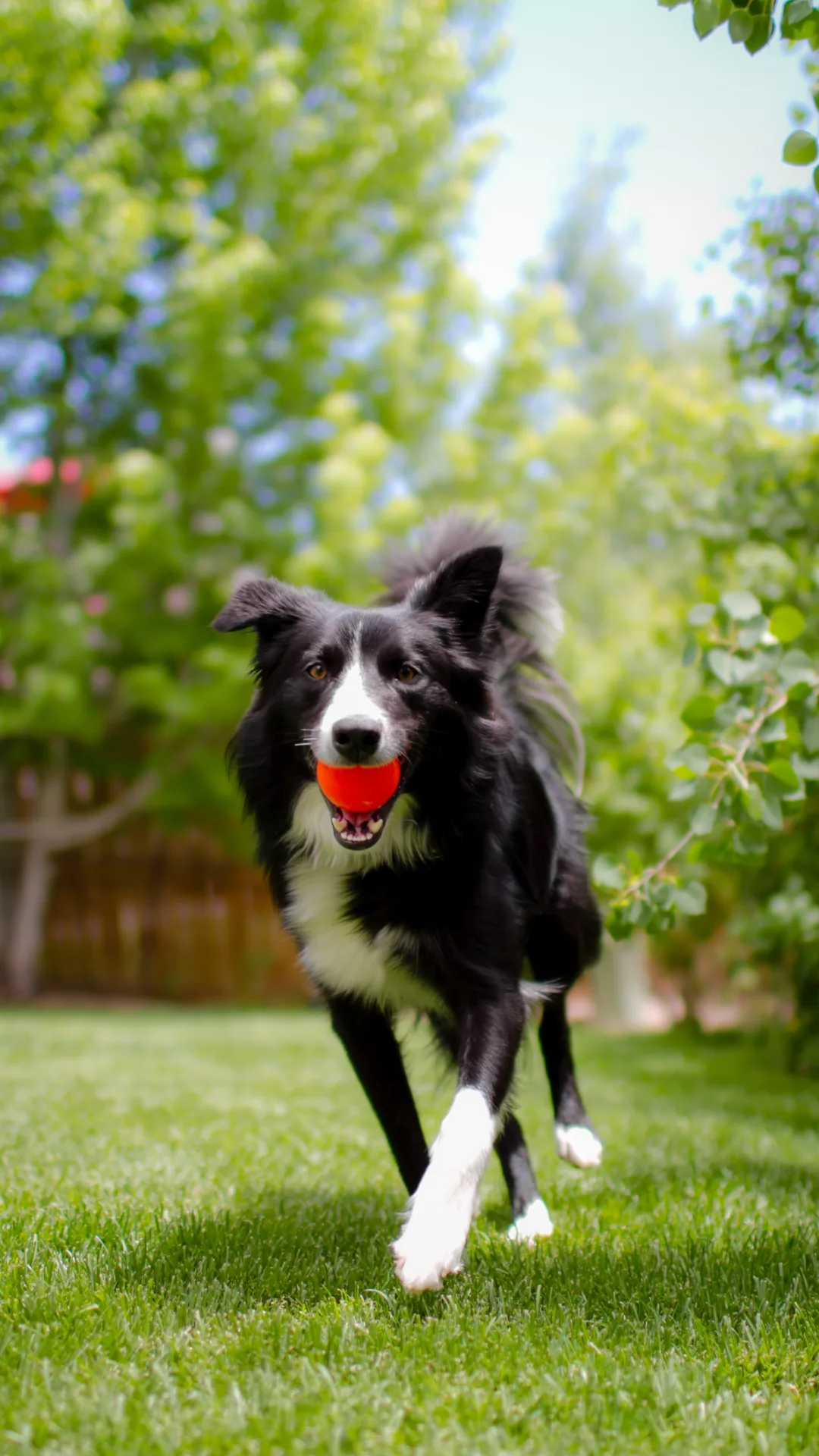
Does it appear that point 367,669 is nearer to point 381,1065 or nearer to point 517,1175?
point 381,1065

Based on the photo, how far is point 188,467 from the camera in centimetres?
1226

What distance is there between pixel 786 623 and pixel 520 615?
778mm

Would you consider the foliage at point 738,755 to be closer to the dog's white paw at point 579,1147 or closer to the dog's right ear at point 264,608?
the dog's white paw at point 579,1147

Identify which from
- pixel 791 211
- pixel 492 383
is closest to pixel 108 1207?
pixel 791 211

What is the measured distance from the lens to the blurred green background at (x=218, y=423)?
35.6ft

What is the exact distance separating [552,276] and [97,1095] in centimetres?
2090

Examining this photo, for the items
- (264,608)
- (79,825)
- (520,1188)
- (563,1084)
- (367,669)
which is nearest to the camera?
(367,669)

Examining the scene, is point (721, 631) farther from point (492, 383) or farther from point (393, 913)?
point (492, 383)

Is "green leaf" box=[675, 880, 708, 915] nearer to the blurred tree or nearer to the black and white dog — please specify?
the black and white dog

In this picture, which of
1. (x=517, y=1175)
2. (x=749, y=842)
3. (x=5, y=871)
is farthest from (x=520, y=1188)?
(x=5, y=871)

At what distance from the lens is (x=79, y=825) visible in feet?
41.5

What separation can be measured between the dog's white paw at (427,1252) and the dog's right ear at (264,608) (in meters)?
1.41

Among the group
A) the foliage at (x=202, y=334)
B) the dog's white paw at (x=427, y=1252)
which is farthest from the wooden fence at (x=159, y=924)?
the dog's white paw at (x=427, y=1252)

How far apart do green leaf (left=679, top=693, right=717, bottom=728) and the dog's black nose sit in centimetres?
118
